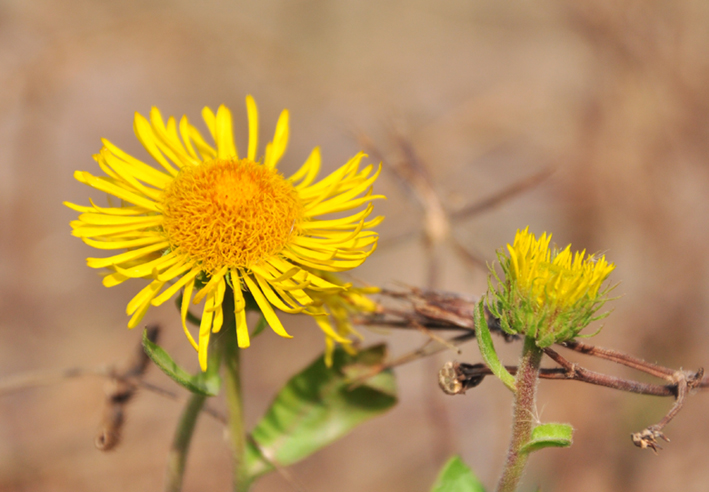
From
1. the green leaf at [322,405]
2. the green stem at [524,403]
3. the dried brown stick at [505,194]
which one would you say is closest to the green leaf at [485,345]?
the green stem at [524,403]

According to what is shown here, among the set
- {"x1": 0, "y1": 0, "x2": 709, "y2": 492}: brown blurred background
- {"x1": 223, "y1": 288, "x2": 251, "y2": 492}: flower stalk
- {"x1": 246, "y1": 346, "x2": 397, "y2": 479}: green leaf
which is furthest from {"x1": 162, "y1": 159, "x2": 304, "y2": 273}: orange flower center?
{"x1": 0, "y1": 0, "x2": 709, "y2": 492}: brown blurred background

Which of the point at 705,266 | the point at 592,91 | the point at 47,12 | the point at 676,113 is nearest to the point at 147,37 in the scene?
the point at 47,12

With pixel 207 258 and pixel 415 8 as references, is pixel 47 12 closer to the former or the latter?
pixel 415 8

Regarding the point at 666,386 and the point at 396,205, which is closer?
the point at 666,386

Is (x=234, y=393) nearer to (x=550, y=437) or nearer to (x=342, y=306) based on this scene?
(x=342, y=306)

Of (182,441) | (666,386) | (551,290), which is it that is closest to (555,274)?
(551,290)

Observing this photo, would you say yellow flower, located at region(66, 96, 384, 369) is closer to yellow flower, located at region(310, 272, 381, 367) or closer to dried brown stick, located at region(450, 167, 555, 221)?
yellow flower, located at region(310, 272, 381, 367)
